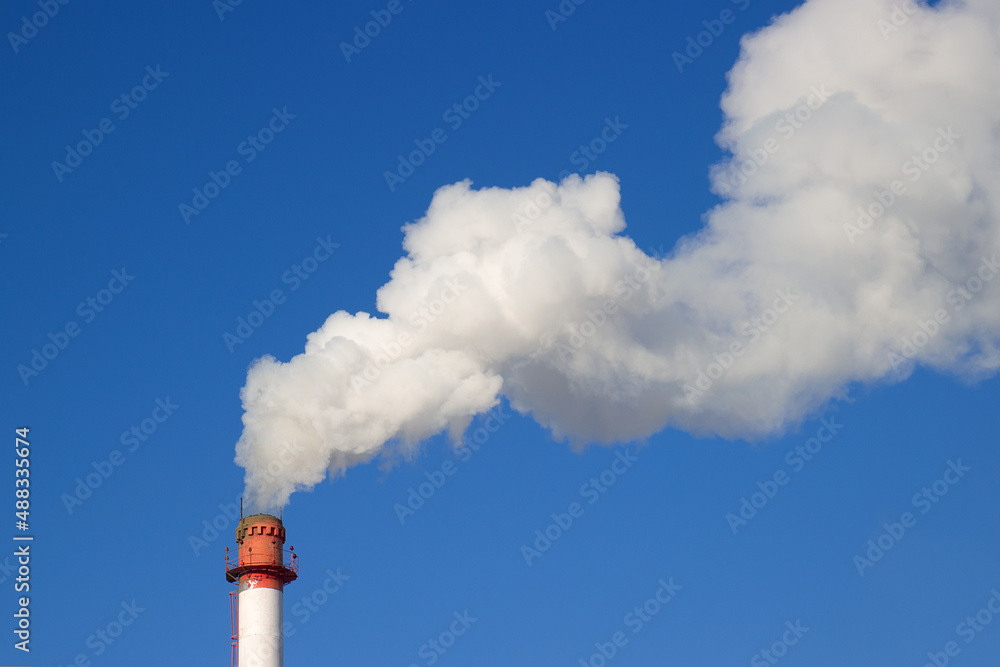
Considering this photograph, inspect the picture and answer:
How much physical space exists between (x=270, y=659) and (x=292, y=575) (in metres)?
3.27

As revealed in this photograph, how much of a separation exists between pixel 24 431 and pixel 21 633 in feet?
22.5

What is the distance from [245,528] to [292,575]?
8.09 ft

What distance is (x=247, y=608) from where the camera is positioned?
4316 centimetres

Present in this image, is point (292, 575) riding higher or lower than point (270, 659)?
higher

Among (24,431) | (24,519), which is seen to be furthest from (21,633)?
(24,431)

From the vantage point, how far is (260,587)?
4350cm

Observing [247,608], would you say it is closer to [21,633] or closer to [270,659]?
[270,659]

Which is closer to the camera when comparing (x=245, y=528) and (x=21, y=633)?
(x=21, y=633)

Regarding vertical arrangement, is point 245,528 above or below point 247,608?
above

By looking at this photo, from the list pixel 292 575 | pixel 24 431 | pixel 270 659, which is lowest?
pixel 270 659

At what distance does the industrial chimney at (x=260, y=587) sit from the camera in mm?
42375

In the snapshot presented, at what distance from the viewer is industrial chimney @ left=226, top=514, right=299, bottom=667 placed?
139 feet

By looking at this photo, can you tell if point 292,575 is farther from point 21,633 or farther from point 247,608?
point 21,633

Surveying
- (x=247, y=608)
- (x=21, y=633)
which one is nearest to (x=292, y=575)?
(x=247, y=608)
